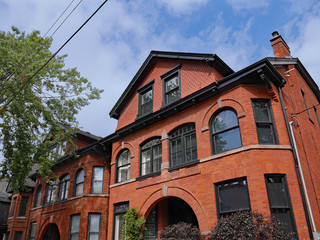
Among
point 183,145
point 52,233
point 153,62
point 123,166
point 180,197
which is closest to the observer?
point 180,197

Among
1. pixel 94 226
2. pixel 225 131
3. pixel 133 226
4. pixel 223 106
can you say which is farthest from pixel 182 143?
pixel 94 226

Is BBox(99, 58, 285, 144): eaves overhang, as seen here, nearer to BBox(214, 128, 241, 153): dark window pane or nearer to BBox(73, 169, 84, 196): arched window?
BBox(214, 128, 241, 153): dark window pane

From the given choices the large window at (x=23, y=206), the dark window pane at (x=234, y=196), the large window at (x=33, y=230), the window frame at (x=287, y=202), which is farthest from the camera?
the large window at (x=23, y=206)

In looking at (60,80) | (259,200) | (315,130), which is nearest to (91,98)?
(60,80)

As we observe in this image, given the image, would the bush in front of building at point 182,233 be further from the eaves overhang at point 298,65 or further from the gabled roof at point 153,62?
the eaves overhang at point 298,65

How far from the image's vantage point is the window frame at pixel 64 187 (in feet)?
65.8

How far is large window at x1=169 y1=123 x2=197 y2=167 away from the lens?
1326 centimetres

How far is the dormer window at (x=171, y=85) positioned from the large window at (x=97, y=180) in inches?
269

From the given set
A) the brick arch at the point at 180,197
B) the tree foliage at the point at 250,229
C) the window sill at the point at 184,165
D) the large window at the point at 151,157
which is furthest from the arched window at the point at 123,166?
the tree foliage at the point at 250,229

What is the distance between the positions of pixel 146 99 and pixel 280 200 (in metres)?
9.29

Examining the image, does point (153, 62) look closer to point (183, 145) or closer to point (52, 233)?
point (183, 145)

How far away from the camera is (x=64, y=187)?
20.5m

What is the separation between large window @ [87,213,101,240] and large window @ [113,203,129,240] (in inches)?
84.7

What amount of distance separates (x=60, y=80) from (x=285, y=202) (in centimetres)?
1313
